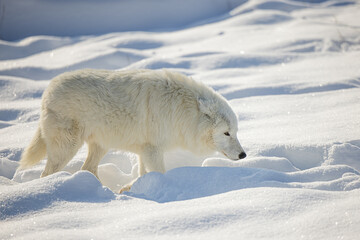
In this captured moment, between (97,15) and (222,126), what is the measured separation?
1088 centimetres

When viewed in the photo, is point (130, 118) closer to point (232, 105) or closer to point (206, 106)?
point (206, 106)

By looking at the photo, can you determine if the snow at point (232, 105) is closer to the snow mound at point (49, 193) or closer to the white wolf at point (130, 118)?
the snow mound at point (49, 193)

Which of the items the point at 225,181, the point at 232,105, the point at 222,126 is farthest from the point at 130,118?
the point at 232,105

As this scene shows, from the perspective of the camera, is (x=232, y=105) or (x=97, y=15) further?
(x=97, y=15)

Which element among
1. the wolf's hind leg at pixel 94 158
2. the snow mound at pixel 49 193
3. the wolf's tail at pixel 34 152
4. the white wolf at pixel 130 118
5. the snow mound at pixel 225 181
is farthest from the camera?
the wolf's hind leg at pixel 94 158

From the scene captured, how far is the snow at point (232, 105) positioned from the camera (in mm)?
2430

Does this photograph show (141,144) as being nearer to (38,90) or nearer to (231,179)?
(231,179)

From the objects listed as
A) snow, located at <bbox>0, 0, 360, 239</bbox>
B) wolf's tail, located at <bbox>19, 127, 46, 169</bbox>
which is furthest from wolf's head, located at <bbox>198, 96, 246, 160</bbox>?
wolf's tail, located at <bbox>19, 127, 46, 169</bbox>

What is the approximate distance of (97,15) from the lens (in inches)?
530

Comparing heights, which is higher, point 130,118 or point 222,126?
point 130,118

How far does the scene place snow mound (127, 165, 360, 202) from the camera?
10.1ft

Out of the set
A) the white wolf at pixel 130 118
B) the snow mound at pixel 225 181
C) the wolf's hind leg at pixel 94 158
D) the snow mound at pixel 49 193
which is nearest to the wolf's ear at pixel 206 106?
the white wolf at pixel 130 118

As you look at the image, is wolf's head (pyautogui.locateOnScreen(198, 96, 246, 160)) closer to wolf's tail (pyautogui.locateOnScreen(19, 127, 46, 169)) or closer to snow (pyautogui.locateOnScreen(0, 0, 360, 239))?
snow (pyautogui.locateOnScreen(0, 0, 360, 239))

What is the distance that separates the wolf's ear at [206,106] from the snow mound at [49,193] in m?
1.60
